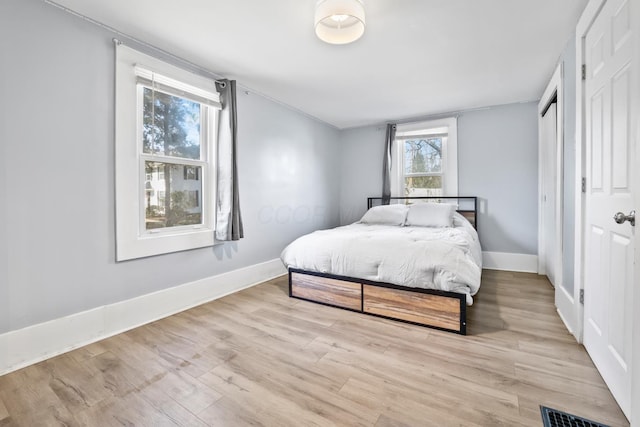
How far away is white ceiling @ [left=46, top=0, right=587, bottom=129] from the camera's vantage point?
1.88 meters

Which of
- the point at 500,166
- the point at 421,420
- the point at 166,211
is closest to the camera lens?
the point at 421,420

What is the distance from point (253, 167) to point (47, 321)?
2203 mm

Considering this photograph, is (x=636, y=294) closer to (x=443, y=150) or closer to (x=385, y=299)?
(x=385, y=299)

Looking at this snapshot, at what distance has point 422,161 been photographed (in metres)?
4.48

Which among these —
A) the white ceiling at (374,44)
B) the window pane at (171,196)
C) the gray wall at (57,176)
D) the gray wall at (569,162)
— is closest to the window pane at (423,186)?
the white ceiling at (374,44)

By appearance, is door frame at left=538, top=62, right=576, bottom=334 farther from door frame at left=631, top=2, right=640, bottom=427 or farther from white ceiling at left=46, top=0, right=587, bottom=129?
door frame at left=631, top=2, right=640, bottom=427

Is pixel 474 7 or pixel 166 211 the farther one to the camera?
pixel 166 211

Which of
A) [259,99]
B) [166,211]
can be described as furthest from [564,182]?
[166,211]

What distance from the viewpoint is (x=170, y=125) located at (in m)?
2.59

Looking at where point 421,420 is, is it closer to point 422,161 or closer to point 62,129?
point 62,129

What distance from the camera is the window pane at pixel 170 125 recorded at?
2.41 metres

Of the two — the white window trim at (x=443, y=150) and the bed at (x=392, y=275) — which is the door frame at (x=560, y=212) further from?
the white window trim at (x=443, y=150)

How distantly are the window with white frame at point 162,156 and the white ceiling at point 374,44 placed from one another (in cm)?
27

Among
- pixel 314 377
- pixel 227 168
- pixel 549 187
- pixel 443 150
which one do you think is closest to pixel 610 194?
pixel 314 377
